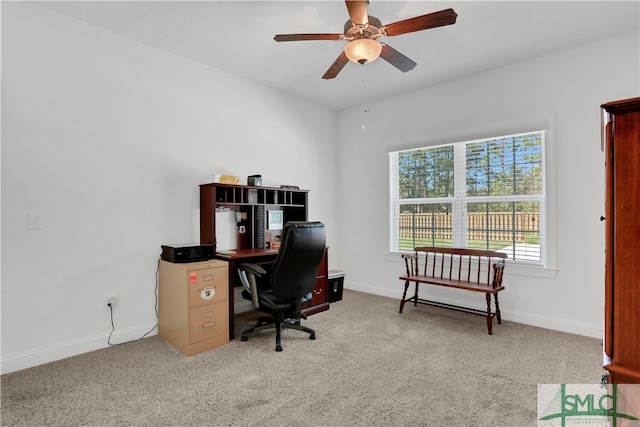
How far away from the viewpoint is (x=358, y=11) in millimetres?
2043

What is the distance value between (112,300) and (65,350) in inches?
18.6

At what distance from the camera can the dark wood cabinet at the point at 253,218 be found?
327 centimetres

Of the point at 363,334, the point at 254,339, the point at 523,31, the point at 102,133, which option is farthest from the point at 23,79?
the point at 523,31

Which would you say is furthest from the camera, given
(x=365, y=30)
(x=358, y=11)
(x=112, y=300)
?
(x=112, y=300)

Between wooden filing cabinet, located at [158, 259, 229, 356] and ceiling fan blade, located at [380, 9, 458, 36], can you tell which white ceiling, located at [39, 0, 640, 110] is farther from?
wooden filing cabinet, located at [158, 259, 229, 356]

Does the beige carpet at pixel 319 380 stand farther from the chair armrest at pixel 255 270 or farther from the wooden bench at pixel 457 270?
the chair armrest at pixel 255 270

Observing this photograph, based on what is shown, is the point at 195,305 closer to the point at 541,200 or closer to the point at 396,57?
the point at 396,57

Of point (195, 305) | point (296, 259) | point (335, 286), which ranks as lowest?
point (335, 286)

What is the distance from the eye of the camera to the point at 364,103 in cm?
477

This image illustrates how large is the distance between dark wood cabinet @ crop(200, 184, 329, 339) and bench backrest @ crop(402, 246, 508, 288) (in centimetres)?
123

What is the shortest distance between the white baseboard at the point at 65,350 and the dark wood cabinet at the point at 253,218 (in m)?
0.90

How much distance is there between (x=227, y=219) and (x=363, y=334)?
1.90 m

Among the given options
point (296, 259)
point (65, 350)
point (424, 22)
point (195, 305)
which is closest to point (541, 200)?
point (424, 22)

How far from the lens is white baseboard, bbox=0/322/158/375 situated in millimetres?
2380
